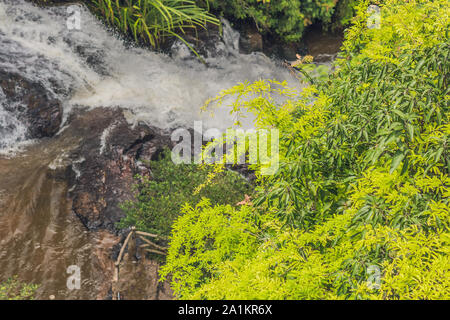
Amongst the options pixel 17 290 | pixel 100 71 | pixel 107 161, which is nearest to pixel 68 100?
pixel 100 71

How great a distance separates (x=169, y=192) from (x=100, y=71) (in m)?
2.81

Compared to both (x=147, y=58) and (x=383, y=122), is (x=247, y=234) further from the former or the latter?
(x=147, y=58)

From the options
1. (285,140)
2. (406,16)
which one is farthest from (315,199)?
(406,16)

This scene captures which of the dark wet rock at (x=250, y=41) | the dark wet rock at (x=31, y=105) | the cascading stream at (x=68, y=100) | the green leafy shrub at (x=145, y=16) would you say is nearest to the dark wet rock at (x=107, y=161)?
the cascading stream at (x=68, y=100)

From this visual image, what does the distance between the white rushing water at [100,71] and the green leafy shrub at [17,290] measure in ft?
7.59

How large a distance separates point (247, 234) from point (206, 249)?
407 millimetres

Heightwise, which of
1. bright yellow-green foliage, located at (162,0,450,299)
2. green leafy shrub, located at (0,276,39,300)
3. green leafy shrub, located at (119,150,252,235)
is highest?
bright yellow-green foliage, located at (162,0,450,299)

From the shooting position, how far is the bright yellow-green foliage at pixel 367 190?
5.06 ft

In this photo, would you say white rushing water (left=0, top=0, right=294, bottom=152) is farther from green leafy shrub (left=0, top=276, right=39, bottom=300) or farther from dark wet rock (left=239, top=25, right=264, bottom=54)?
green leafy shrub (left=0, top=276, right=39, bottom=300)

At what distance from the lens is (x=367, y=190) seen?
179 cm

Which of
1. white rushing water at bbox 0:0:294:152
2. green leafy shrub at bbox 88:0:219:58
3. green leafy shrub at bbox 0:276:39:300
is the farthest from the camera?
green leafy shrub at bbox 88:0:219:58

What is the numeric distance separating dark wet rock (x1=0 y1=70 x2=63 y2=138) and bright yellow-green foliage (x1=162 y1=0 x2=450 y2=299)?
3483 mm

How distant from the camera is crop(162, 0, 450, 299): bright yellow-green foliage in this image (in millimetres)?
1543

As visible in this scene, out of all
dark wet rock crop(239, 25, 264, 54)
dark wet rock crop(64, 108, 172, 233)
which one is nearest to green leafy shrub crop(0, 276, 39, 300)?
dark wet rock crop(64, 108, 172, 233)
